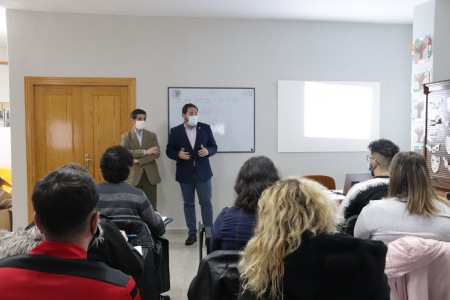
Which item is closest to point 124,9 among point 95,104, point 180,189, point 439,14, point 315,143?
point 95,104

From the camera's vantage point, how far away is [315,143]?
16.9ft

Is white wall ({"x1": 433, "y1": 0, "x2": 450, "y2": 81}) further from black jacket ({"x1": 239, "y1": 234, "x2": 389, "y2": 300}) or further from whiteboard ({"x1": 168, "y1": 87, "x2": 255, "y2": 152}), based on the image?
black jacket ({"x1": 239, "y1": 234, "x2": 389, "y2": 300})

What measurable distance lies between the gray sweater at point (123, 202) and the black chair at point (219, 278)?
0.80 m

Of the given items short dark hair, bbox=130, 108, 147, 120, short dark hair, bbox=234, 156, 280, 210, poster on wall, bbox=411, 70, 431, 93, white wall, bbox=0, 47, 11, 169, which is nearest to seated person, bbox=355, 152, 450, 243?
short dark hair, bbox=234, 156, 280, 210

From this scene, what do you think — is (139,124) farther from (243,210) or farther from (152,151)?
(243,210)

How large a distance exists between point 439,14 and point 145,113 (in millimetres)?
3323

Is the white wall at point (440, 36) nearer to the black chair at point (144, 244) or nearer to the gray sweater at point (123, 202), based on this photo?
the gray sweater at point (123, 202)

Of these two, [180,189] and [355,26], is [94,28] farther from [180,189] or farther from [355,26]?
[355,26]

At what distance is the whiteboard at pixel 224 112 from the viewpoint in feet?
15.9

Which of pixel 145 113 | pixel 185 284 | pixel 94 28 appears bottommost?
pixel 185 284

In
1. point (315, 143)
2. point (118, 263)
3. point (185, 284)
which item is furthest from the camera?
point (315, 143)

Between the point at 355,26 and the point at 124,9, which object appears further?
the point at 355,26

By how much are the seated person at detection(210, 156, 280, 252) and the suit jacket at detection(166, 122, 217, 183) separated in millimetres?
2406

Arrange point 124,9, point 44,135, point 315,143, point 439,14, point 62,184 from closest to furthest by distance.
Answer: point 62,184, point 439,14, point 124,9, point 44,135, point 315,143
